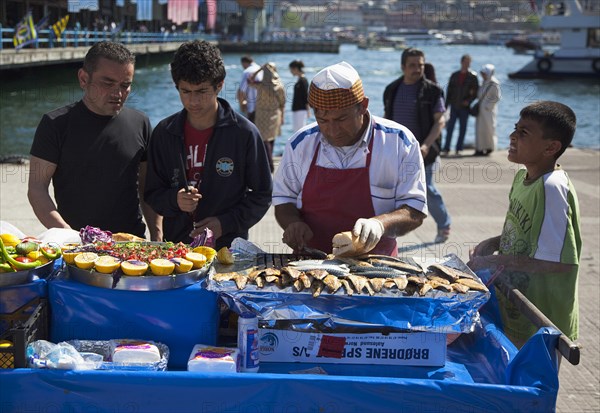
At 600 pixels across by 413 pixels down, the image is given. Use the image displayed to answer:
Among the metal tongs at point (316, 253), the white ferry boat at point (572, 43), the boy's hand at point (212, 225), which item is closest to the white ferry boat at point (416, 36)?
the white ferry boat at point (572, 43)

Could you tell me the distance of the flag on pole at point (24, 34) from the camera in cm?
2880

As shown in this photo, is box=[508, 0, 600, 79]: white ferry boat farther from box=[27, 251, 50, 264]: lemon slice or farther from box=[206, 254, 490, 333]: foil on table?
box=[27, 251, 50, 264]: lemon slice

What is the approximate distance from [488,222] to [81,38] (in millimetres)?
34377

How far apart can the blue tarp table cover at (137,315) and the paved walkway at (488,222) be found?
276 cm

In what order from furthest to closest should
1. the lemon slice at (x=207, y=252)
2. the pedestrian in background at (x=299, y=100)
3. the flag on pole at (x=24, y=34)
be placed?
the flag on pole at (x=24, y=34) < the pedestrian in background at (x=299, y=100) < the lemon slice at (x=207, y=252)

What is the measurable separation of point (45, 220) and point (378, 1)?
95.7 meters

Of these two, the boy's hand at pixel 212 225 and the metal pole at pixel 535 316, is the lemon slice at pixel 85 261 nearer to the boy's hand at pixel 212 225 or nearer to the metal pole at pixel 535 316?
the boy's hand at pixel 212 225

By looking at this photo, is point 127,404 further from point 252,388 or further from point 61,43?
point 61,43

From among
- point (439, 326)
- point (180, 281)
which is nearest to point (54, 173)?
point (180, 281)

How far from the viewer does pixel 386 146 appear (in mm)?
3387

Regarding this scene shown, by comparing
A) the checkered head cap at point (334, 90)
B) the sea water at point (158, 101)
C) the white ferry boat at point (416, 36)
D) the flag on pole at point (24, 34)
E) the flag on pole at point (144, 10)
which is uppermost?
the white ferry boat at point (416, 36)

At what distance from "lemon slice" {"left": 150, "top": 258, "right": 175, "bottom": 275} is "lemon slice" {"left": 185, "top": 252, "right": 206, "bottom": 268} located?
11 cm

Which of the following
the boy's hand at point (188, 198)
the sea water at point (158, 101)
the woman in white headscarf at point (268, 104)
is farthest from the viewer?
the sea water at point (158, 101)

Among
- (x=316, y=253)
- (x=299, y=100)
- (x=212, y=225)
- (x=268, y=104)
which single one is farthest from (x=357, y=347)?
(x=299, y=100)
